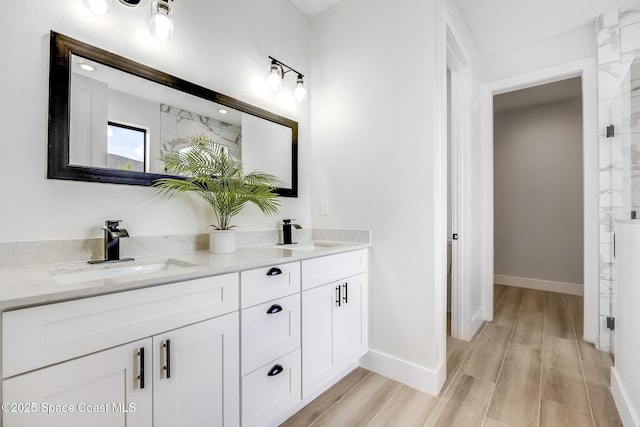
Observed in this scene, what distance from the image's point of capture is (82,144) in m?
1.24

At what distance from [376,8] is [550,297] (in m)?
3.96

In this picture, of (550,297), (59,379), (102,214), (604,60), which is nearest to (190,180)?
(102,214)

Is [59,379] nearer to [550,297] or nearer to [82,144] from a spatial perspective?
[82,144]

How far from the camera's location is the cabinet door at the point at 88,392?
0.73 meters

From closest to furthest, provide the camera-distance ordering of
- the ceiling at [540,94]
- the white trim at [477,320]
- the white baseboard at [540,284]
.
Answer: the white trim at [477,320] < the ceiling at [540,94] < the white baseboard at [540,284]

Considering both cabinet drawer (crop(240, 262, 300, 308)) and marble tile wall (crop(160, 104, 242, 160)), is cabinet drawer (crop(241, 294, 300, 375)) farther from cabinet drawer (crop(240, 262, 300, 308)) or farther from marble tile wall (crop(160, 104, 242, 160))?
marble tile wall (crop(160, 104, 242, 160))

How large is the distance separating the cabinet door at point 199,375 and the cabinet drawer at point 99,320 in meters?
0.06

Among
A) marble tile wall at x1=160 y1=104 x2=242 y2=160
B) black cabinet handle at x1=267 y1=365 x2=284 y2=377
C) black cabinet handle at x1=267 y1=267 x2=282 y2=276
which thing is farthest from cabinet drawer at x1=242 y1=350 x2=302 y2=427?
marble tile wall at x1=160 y1=104 x2=242 y2=160

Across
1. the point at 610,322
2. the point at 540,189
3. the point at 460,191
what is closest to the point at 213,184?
the point at 460,191

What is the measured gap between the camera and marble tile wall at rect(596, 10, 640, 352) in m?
2.18

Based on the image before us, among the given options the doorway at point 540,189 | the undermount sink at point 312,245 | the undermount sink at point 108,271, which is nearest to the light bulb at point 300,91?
the undermount sink at point 312,245

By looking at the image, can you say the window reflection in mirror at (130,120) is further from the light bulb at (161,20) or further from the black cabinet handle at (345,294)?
the black cabinet handle at (345,294)

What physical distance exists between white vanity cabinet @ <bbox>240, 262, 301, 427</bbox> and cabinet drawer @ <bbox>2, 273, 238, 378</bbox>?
16cm

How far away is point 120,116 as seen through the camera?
→ 1.36 m
